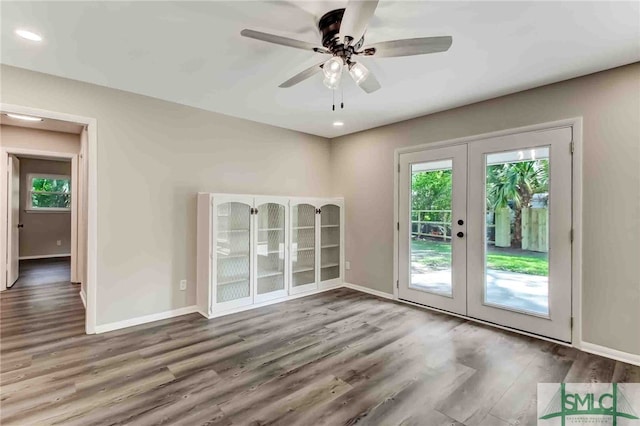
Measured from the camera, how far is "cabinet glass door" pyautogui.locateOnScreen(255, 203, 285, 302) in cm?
395

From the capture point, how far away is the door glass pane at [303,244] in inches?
171

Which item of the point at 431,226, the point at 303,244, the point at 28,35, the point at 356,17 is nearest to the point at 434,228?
the point at 431,226

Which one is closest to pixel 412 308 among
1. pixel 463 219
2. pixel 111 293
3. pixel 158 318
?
pixel 463 219

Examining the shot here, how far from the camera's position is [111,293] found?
10.1 ft

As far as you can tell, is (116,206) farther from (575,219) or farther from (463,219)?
(575,219)

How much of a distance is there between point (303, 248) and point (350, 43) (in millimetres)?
3068

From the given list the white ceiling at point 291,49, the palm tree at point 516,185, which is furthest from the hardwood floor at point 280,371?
the white ceiling at point 291,49

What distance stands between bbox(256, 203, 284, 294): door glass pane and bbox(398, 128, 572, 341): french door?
1628 mm

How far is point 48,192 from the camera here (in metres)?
7.26

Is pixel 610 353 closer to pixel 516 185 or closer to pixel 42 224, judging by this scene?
pixel 516 185

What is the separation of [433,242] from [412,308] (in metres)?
0.87

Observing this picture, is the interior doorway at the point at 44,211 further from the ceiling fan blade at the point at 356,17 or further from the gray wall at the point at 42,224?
the ceiling fan blade at the point at 356,17

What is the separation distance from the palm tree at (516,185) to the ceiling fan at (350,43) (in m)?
1.91

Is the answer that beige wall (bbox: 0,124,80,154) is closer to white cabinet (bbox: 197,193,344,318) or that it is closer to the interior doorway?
the interior doorway
